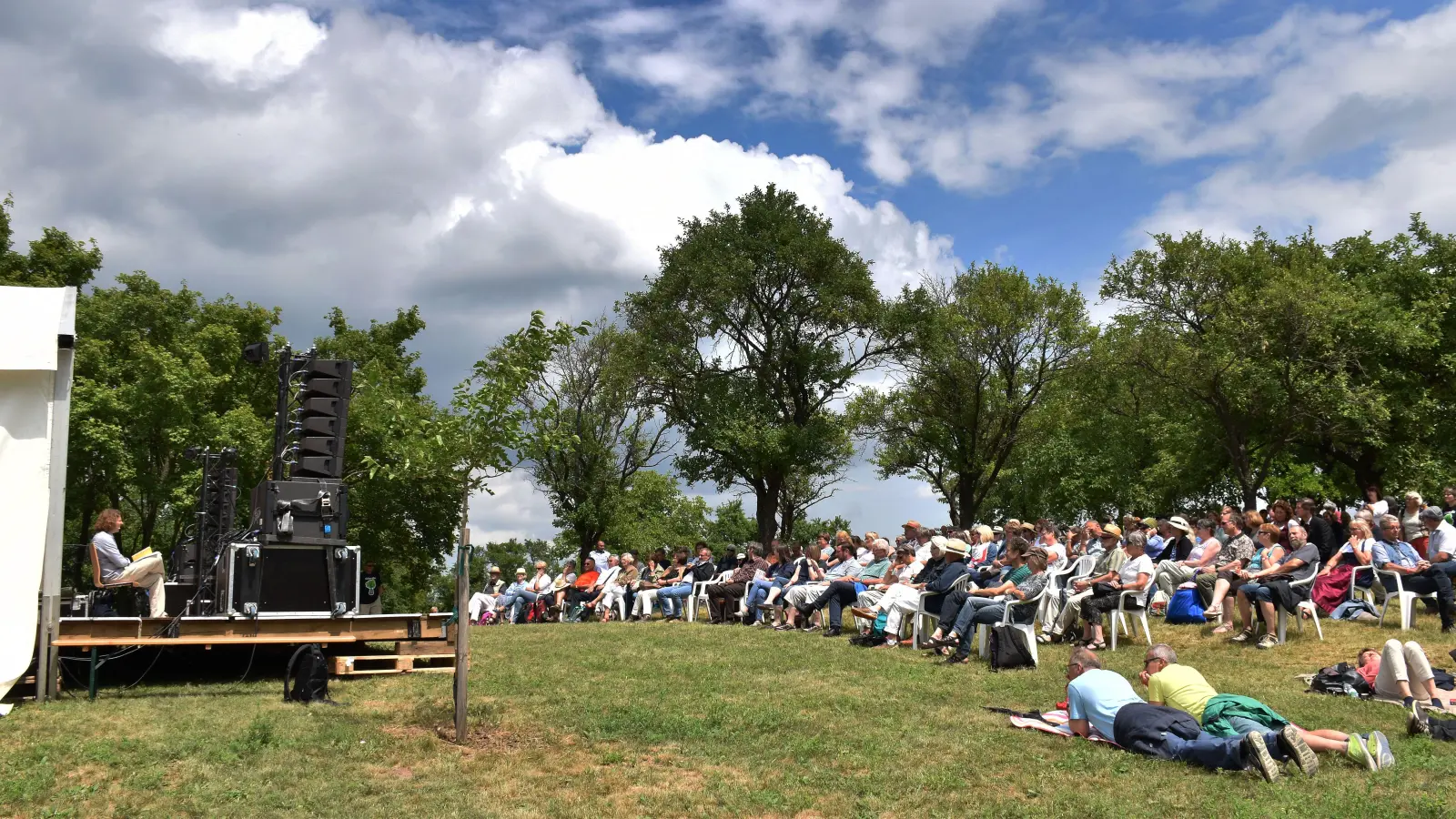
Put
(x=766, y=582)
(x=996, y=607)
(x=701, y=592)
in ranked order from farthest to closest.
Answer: (x=701, y=592) → (x=766, y=582) → (x=996, y=607)

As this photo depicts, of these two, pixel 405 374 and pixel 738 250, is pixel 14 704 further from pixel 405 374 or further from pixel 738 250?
pixel 405 374

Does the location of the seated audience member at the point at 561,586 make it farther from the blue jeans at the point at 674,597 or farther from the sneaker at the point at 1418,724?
the sneaker at the point at 1418,724

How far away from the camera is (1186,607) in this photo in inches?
465

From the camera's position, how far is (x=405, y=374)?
32688 mm

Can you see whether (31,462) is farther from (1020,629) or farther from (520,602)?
(520,602)

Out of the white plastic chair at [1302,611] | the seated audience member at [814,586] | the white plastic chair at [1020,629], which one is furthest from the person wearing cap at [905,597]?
the white plastic chair at [1302,611]

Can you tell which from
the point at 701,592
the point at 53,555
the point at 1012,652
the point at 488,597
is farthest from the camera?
the point at 488,597

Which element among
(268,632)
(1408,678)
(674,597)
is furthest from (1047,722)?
(674,597)

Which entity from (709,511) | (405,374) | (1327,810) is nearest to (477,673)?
(1327,810)

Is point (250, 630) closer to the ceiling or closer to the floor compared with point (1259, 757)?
closer to the ceiling

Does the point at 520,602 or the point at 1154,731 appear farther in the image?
the point at 520,602

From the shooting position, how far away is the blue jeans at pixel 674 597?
17.0 m

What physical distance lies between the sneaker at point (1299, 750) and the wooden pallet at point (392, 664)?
7.53 meters

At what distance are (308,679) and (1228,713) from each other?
6908 millimetres
